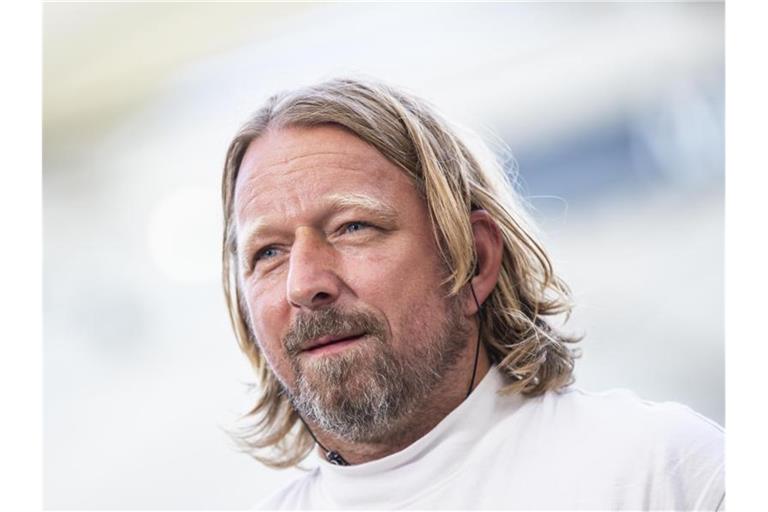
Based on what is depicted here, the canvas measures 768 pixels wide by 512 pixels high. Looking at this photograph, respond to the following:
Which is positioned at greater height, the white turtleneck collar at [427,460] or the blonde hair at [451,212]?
the blonde hair at [451,212]

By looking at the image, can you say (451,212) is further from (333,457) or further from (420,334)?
(333,457)

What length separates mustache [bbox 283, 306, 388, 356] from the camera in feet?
5.22

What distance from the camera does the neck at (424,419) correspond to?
164 cm

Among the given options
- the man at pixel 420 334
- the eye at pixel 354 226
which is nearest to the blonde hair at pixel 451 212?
the man at pixel 420 334

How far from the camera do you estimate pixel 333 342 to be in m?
1.60

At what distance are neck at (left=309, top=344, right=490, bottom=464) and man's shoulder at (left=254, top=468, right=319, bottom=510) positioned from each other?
0.14m

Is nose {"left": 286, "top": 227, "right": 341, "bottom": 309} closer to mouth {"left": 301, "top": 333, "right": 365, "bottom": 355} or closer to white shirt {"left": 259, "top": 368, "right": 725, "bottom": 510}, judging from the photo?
mouth {"left": 301, "top": 333, "right": 365, "bottom": 355}

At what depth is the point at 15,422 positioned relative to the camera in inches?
71.3

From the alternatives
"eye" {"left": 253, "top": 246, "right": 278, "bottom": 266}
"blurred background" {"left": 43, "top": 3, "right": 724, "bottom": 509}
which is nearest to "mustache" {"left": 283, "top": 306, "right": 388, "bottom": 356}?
"eye" {"left": 253, "top": 246, "right": 278, "bottom": 266}

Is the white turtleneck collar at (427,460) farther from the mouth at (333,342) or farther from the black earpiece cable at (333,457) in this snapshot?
the mouth at (333,342)

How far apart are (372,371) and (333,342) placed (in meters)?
0.08

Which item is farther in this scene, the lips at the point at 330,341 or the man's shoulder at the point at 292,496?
the man's shoulder at the point at 292,496

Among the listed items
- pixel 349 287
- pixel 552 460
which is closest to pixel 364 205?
pixel 349 287

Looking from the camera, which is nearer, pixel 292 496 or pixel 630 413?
pixel 630 413
